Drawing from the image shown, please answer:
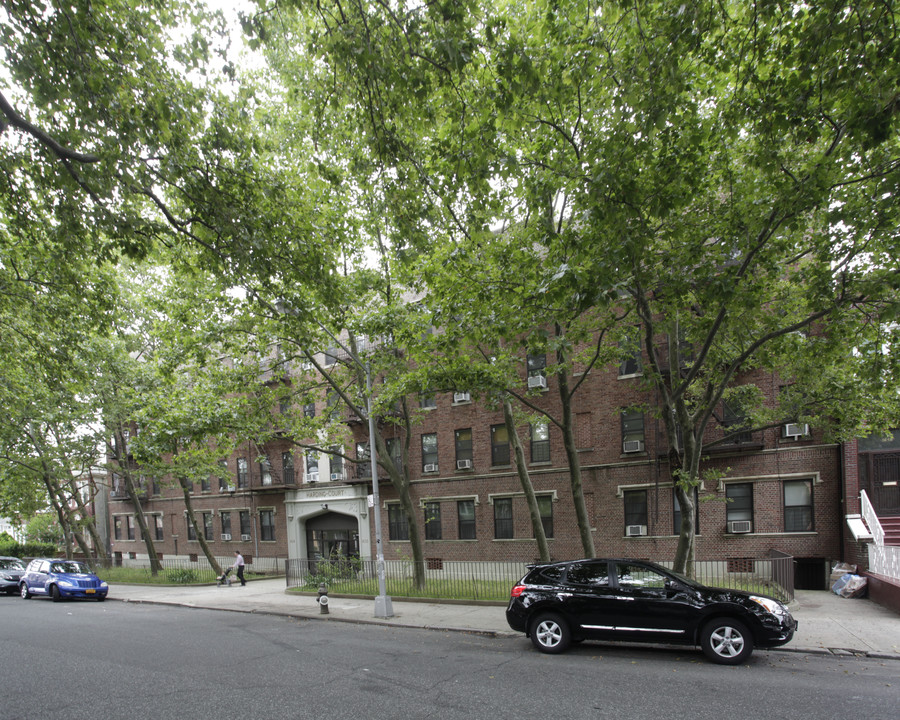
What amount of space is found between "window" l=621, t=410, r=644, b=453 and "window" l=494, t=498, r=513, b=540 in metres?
5.31

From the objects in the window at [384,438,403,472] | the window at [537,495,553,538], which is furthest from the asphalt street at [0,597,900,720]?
the window at [384,438,403,472]

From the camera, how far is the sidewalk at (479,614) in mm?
10016

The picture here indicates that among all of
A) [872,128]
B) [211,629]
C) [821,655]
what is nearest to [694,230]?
[872,128]

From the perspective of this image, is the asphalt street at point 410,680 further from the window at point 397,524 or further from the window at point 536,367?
the window at point 397,524

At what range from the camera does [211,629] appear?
13.4 m

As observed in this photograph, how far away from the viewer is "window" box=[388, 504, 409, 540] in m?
25.3

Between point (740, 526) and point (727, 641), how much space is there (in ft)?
36.4

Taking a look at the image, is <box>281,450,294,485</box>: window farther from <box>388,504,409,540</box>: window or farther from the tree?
the tree

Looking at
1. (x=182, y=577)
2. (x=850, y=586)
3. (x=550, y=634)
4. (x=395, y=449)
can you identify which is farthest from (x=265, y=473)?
(x=850, y=586)

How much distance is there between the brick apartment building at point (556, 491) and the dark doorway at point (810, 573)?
3 centimetres

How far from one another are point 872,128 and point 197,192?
9.24m

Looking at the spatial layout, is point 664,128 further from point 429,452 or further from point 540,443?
point 429,452

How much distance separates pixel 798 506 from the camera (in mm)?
18047

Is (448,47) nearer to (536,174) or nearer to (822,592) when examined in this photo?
(536,174)
